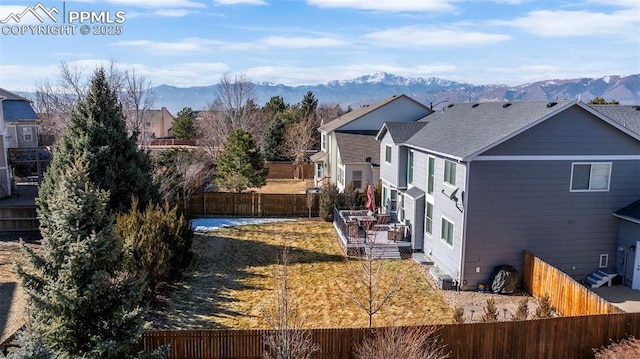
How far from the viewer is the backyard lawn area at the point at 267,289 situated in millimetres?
13602

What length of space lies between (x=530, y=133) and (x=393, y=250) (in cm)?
802

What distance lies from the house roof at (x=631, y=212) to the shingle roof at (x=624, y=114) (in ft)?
19.5

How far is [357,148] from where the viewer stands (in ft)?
99.9

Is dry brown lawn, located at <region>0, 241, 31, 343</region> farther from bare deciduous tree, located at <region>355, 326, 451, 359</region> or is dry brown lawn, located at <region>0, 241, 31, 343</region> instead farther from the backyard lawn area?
bare deciduous tree, located at <region>355, 326, 451, 359</region>

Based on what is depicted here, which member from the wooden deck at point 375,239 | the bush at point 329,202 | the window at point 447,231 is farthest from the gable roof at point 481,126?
the bush at point 329,202

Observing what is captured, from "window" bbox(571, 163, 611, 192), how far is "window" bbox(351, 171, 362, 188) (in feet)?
48.9

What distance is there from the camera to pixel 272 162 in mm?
46844

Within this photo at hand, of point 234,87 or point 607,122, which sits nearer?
point 607,122

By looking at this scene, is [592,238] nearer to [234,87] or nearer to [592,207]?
[592,207]

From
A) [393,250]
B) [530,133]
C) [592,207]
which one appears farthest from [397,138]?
[592,207]

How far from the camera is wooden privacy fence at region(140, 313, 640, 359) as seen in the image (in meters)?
10.1

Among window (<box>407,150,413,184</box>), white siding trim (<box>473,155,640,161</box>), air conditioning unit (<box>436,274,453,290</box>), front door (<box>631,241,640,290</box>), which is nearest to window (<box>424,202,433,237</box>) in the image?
window (<box>407,150,413,184</box>)

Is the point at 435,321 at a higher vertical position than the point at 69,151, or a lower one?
lower

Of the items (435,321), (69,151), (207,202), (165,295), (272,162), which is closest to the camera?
(435,321)
